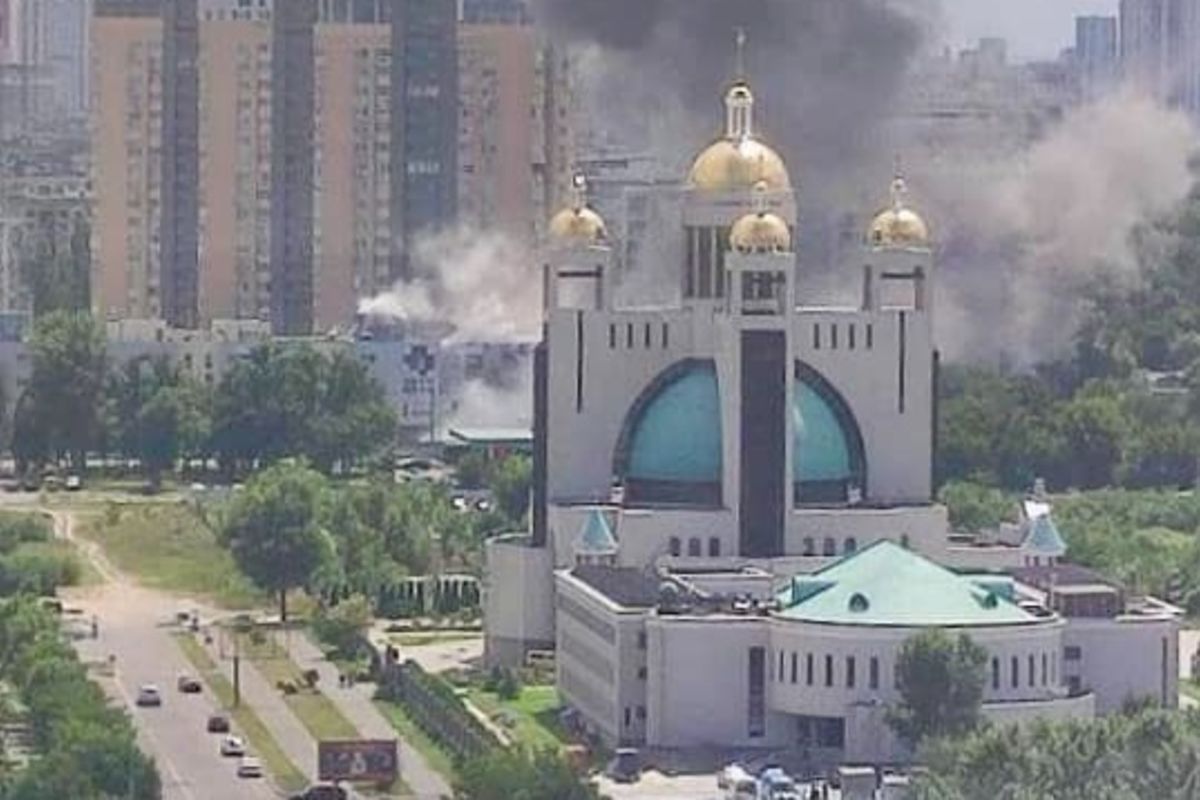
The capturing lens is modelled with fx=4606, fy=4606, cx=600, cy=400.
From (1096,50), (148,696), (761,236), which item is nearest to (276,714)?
(148,696)

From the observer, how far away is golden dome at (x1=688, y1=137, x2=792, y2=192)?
94.8 feet

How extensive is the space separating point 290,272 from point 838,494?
2311cm

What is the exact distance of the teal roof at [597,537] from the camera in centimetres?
2761

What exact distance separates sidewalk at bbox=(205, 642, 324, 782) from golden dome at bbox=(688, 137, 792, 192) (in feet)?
13.7

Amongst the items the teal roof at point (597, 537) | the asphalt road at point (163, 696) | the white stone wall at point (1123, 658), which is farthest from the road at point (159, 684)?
the white stone wall at point (1123, 658)

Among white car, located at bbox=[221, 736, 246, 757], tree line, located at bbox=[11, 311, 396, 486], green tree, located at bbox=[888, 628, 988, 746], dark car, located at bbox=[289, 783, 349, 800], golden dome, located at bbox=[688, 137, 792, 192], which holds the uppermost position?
golden dome, located at bbox=[688, 137, 792, 192]

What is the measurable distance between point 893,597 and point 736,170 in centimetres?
502

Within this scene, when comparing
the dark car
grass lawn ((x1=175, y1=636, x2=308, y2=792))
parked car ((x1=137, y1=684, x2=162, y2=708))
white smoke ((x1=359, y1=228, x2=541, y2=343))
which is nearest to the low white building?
grass lawn ((x1=175, y1=636, x2=308, y2=792))

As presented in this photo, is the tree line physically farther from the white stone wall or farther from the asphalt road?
the white stone wall

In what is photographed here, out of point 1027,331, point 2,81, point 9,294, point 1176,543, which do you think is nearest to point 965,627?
point 1176,543

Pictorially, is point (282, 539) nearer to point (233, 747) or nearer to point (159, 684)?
point (159, 684)

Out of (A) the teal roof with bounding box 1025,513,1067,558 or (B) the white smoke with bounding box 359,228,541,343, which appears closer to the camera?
(A) the teal roof with bounding box 1025,513,1067,558

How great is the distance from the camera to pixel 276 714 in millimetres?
26547

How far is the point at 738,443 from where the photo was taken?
27.3 m
